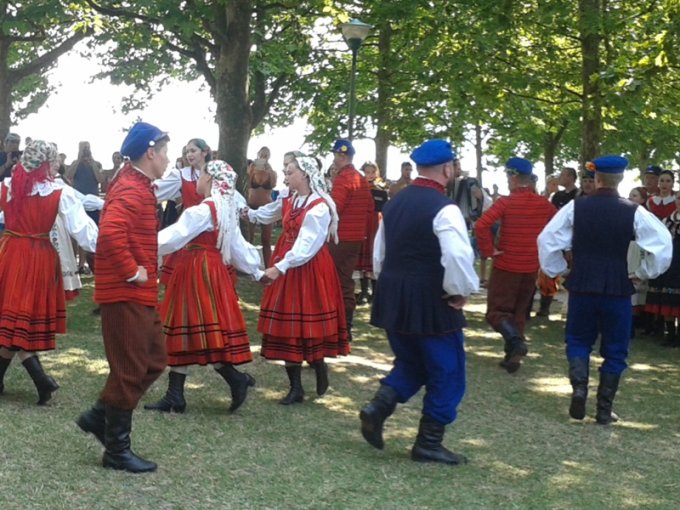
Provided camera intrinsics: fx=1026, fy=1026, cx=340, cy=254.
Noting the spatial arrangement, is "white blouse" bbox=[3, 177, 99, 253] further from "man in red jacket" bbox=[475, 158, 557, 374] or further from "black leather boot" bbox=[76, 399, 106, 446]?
"man in red jacket" bbox=[475, 158, 557, 374]

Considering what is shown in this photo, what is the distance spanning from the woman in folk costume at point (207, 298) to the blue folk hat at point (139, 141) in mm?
1164

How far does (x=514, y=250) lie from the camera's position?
9352mm

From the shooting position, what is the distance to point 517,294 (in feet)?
31.0

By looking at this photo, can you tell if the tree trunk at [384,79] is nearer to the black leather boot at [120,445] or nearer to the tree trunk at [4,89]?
the tree trunk at [4,89]

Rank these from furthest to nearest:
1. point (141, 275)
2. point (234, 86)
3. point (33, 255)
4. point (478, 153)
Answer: point (478, 153) → point (234, 86) → point (33, 255) → point (141, 275)

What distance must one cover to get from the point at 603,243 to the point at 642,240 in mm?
267

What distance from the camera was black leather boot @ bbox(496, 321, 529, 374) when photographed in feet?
30.2

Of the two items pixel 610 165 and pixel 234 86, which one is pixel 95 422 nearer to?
pixel 610 165

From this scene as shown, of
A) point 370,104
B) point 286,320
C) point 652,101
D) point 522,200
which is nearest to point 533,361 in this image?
point 522,200

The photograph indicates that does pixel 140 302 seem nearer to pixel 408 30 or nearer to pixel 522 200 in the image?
pixel 522 200

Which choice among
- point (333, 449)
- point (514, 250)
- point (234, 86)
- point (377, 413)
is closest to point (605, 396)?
point (377, 413)

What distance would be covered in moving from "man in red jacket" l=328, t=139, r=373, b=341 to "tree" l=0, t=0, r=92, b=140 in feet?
17.1

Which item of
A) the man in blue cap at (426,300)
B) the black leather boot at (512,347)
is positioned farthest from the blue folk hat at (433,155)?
the black leather boot at (512,347)

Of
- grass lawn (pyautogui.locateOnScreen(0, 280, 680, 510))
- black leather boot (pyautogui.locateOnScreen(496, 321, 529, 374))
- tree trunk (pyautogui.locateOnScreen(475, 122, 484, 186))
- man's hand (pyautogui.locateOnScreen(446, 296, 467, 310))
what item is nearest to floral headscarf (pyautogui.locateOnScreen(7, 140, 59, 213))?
grass lawn (pyautogui.locateOnScreen(0, 280, 680, 510))
